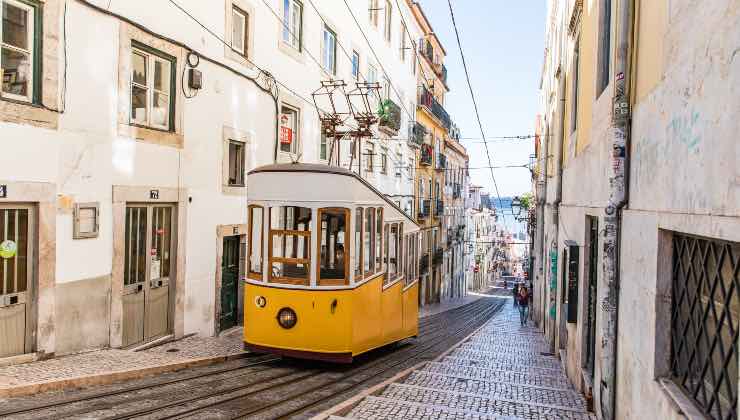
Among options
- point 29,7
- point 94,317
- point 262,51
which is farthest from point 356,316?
point 262,51

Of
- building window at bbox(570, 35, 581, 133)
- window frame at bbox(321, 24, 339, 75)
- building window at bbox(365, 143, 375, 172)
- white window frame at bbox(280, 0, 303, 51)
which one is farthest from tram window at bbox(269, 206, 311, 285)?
building window at bbox(365, 143, 375, 172)

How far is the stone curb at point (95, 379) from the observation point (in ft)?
19.4

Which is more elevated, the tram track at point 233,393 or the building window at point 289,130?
the building window at point 289,130

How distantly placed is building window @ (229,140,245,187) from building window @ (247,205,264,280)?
3908mm

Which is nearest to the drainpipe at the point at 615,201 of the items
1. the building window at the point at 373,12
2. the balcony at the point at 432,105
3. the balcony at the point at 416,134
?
the building window at the point at 373,12

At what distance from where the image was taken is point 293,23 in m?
15.2

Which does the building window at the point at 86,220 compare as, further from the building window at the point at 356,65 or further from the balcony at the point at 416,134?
the balcony at the point at 416,134

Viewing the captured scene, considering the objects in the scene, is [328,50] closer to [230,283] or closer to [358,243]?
[230,283]

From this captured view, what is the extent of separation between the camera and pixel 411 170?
30500mm

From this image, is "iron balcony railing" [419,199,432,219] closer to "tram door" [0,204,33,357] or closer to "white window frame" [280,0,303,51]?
"white window frame" [280,0,303,51]

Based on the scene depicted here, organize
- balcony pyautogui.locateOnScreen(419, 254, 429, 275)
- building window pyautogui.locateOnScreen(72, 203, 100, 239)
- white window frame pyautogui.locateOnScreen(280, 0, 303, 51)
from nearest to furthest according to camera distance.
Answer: building window pyautogui.locateOnScreen(72, 203, 100, 239), white window frame pyautogui.locateOnScreen(280, 0, 303, 51), balcony pyautogui.locateOnScreen(419, 254, 429, 275)

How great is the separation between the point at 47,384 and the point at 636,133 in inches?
A: 250

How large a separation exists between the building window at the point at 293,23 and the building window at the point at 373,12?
7.41 m

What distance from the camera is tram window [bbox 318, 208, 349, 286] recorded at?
27.5 ft
